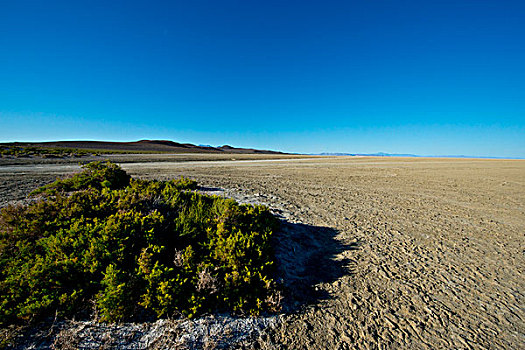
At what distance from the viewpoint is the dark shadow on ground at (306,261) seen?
11.3ft

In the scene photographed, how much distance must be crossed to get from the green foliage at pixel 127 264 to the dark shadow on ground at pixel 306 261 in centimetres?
43

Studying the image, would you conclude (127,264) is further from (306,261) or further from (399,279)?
(399,279)

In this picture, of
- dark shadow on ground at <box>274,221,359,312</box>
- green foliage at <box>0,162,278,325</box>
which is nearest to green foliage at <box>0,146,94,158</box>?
green foliage at <box>0,162,278,325</box>

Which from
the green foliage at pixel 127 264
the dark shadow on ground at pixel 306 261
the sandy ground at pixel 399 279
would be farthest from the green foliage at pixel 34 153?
the dark shadow on ground at pixel 306 261

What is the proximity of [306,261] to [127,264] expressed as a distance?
3141mm

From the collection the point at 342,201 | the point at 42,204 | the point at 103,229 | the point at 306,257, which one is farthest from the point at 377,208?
the point at 42,204

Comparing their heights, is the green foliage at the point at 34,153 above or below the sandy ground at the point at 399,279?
above

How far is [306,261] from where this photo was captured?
14.8 ft

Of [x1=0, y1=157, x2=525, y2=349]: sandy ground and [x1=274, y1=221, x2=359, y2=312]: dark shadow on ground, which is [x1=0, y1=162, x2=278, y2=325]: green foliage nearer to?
[x1=274, y1=221, x2=359, y2=312]: dark shadow on ground

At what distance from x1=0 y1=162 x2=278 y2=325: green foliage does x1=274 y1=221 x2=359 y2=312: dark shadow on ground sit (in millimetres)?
433

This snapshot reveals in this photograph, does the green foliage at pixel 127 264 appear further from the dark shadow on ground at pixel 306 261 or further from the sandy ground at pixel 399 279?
the sandy ground at pixel 399 279

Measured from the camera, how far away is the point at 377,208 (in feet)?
27.4

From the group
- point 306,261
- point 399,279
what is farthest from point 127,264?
point 399,279

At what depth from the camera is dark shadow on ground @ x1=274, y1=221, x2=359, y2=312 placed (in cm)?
345
